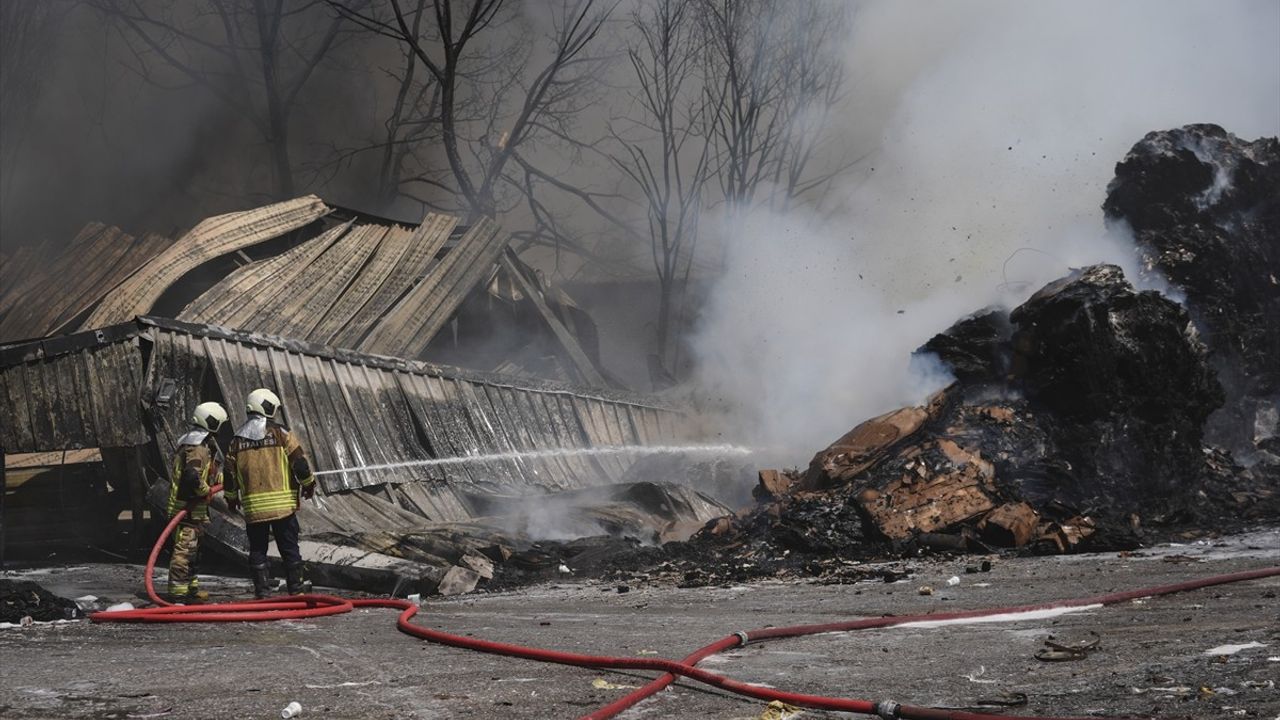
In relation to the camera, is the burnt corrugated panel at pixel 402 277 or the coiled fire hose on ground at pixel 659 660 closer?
the coiled fire hose on ground at pixel 659 660

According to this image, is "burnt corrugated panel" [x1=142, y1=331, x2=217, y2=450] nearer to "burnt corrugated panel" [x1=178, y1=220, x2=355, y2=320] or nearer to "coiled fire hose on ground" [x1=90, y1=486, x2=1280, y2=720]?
"burnt corrugated panel" [x1=178, y1=220, x2=355, y2=320]

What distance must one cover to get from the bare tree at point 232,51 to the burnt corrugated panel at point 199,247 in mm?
8752

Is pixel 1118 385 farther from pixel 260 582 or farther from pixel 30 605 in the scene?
pixel 30 605

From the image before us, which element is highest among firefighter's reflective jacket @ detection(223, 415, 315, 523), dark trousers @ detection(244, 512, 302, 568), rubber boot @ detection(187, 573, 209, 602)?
firefighter's reflective jacket @ detection(223, 415, 315, 523)

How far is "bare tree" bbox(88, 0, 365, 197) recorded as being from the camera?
23.8m

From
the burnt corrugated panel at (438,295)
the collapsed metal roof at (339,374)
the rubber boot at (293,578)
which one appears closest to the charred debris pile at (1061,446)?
the collapsed metal roof at (339,374)

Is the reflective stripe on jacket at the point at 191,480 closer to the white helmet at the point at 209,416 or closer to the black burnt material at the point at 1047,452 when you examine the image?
the white helmet at the point at 209,416

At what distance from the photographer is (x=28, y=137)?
880 inches

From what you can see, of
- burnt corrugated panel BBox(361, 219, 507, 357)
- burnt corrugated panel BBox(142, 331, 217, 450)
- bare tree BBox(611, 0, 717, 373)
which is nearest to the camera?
burnt corrugated panel BBox(142, 331, 217, 450)

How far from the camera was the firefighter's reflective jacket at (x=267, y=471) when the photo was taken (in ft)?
28.8

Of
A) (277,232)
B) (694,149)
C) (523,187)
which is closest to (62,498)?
(277,232)

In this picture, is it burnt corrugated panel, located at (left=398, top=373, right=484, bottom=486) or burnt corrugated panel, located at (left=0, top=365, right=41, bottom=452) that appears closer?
burnt corrugated panel, located at (left=0, top=365, right=41, bottom=452)

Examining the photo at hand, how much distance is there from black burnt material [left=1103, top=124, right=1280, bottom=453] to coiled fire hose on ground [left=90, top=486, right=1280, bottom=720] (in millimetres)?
6808

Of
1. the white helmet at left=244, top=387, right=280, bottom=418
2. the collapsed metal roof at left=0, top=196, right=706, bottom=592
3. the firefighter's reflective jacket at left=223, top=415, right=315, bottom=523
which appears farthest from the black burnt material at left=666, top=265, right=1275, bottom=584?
the white helmet at left=244, top=387, right=280, bottom=418
